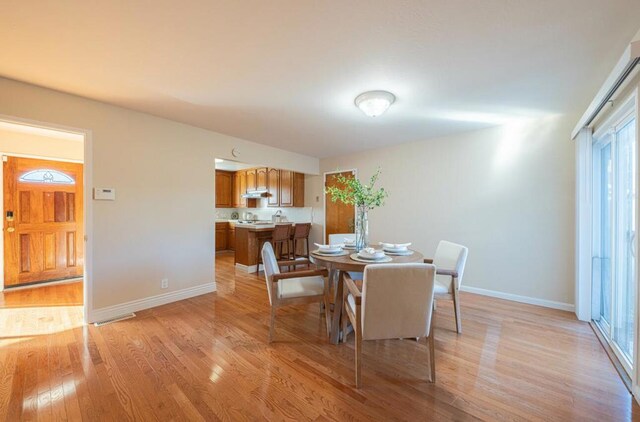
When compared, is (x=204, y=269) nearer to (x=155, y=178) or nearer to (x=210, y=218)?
(x=210, y=218)

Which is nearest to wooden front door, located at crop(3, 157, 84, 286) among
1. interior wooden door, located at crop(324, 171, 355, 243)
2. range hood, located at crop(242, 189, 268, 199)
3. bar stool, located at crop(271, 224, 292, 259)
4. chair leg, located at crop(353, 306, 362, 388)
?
range hood, located at crop(242, 189, 268, 199)

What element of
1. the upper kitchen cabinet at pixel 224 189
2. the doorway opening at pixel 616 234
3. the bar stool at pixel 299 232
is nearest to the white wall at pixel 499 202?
the doorway opening at pixel 616 234

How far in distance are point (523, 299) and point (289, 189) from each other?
14.3ft

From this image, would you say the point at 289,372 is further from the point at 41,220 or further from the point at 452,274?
the point at 41,220

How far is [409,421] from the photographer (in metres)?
1.42

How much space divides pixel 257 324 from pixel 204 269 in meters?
1.41

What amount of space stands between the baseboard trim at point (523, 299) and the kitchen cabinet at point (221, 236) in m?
5.69

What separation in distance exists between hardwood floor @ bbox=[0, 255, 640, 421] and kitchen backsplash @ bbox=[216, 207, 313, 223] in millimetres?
3245

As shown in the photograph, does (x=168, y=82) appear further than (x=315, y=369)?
Yes

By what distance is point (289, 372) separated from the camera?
1857mm

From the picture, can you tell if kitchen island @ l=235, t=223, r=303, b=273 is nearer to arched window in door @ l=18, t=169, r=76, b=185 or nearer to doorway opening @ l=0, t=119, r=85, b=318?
doorway opening @ l=0, t=119, r=85, b=318

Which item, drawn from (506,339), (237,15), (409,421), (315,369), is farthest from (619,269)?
(237,15)

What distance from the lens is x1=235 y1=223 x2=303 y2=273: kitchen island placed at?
474cm

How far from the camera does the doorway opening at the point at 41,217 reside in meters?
3.59
